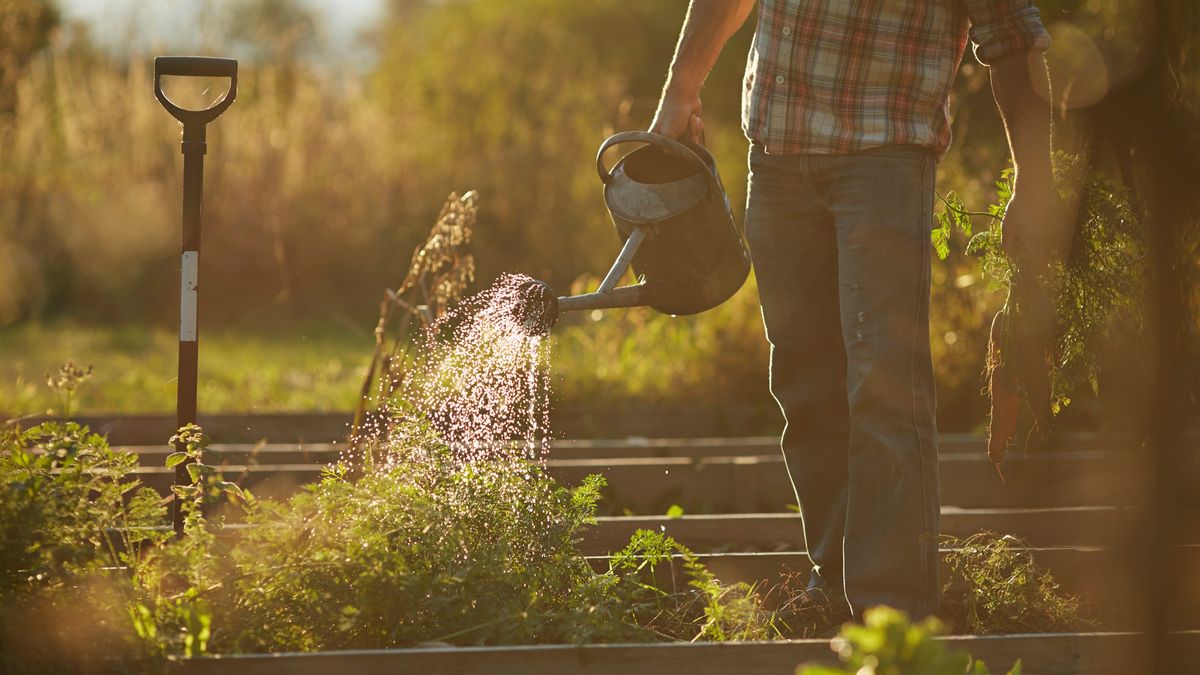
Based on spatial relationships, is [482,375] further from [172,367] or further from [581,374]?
[172,367]

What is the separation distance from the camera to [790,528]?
387 cm

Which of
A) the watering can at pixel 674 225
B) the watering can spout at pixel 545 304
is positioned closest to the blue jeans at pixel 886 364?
the watering can at pixel 674 225

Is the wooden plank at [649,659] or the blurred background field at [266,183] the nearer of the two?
the wooden plank at [649,659]

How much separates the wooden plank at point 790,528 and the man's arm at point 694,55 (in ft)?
3.60

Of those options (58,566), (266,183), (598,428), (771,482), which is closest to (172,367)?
(266,183)

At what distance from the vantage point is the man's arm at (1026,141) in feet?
8.95

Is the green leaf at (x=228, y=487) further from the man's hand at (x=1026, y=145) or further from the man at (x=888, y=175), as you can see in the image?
the man's hand at (x=1026, y=145)

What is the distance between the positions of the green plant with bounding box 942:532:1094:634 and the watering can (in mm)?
835

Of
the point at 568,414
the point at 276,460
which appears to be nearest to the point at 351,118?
the point at 568,414

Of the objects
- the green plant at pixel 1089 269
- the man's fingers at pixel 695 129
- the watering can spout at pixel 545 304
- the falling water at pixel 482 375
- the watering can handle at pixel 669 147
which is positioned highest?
the man's fingers at pixel 695 129

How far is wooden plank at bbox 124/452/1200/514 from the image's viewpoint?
183 inches

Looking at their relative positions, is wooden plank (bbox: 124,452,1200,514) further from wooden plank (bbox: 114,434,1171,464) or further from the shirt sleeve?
the shirt sleeve

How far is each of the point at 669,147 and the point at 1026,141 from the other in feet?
2.61

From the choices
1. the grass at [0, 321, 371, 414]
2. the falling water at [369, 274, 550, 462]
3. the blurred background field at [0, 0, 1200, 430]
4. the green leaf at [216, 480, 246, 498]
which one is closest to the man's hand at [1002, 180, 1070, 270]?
the falling water at [369, 274, 550, 462]
